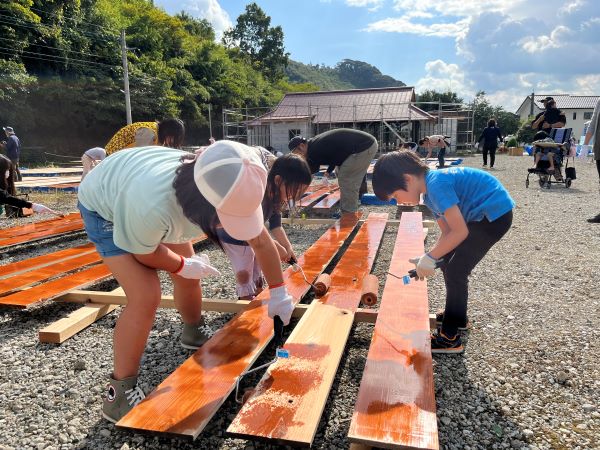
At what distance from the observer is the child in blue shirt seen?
8.58ft

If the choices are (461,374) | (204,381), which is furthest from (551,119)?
(204,381)

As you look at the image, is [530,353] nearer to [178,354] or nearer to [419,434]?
[419,434]

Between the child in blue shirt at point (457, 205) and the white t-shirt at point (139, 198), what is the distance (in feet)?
3.99

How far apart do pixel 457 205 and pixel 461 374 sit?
0.95 metres

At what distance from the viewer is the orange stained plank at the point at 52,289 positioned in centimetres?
330

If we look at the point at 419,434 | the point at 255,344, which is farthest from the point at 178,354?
the point at 419,434

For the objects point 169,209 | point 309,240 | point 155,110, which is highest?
point 155,110

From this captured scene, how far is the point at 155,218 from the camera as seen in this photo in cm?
180

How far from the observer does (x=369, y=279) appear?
3.50m

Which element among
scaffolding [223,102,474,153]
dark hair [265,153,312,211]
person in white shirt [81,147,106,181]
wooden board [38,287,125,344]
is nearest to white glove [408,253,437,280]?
dark hair [265,153,312,211]

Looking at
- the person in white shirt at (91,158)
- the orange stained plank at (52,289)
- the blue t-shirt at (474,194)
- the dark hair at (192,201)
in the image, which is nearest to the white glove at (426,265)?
the blue t-shirt at (474,194)

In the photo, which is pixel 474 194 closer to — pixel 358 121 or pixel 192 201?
pixel 192 201

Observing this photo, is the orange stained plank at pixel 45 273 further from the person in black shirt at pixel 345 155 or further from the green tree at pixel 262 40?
the green tree at pixel 262 40

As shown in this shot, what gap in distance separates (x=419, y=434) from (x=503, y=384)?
1003 millimetres
